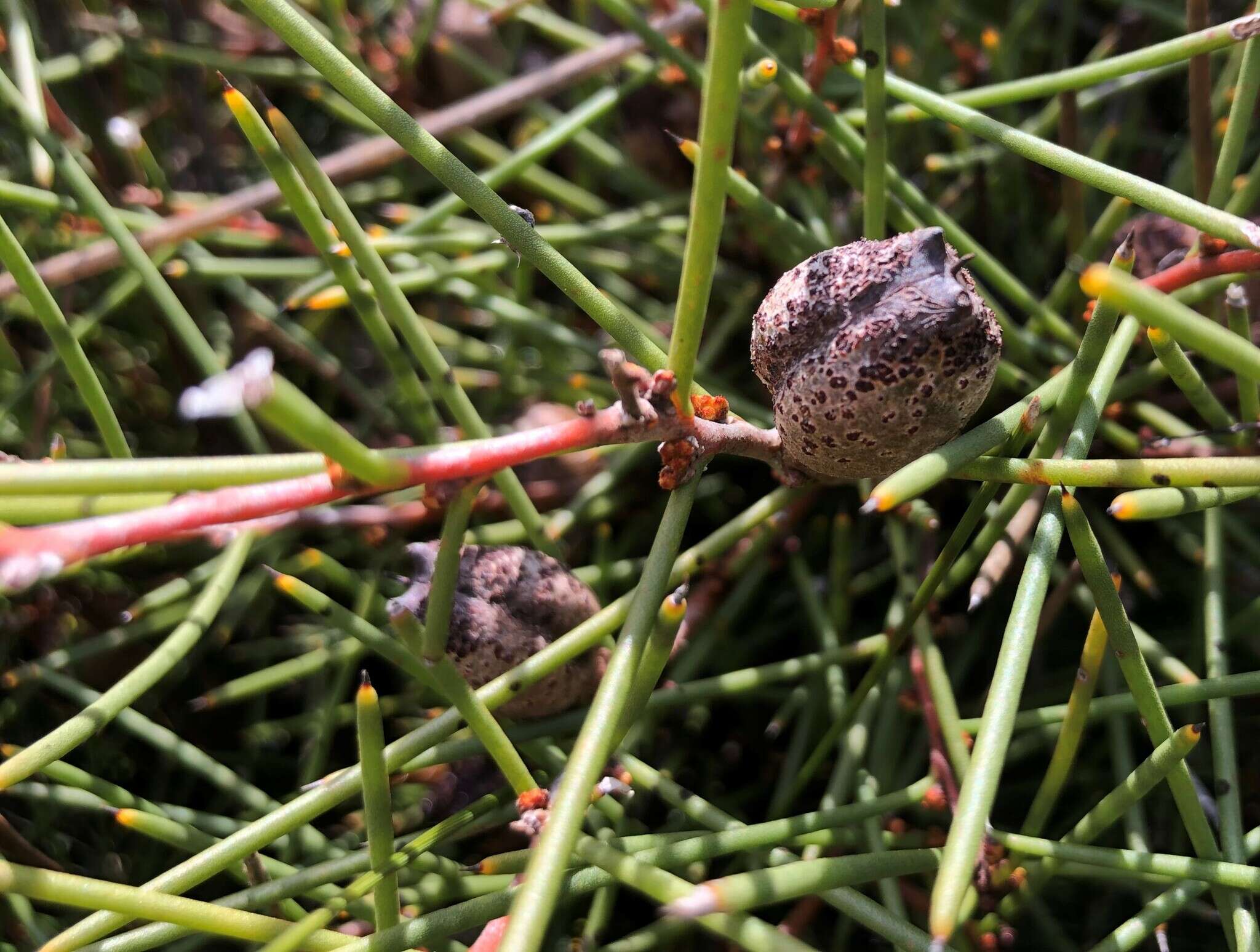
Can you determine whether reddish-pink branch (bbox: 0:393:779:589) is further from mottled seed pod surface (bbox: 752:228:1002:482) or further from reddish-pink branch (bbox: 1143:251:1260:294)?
reddish-pink branch (bbox: 1143:251:1260:294)

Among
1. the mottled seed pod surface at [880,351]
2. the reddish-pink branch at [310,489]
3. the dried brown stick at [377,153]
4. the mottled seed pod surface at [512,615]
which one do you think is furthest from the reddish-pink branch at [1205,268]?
the dried brown stick at [377,153]

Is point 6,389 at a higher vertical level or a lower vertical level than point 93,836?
higher

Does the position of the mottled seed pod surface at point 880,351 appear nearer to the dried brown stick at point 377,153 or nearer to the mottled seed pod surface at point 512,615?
the mottled seed pod surface at point 512,615

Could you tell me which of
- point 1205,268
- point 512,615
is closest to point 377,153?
point 512,615

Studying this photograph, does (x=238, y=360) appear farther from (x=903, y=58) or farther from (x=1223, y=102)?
(x=1223, y=102)

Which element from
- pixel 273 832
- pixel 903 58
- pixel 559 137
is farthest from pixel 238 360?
pixel 903 58
